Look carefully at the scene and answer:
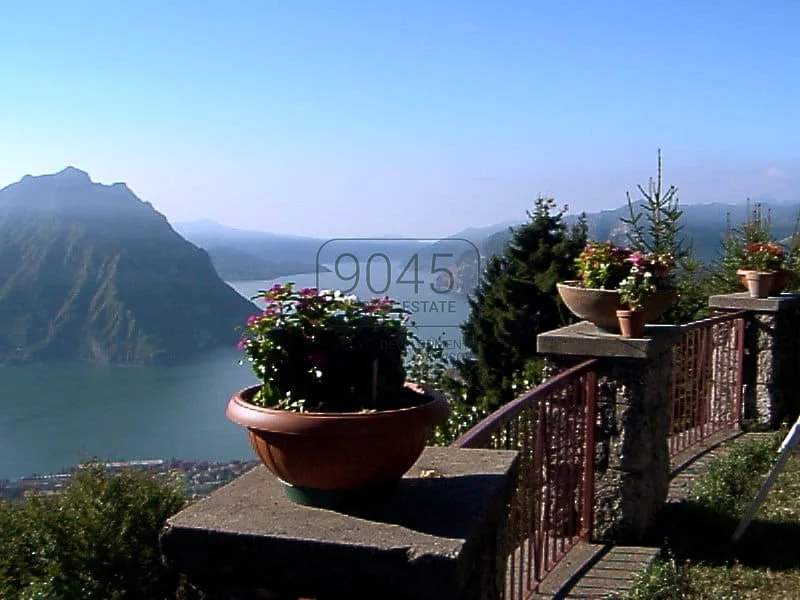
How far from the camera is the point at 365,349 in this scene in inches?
71.1

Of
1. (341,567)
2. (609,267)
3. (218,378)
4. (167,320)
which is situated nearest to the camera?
(341,567)

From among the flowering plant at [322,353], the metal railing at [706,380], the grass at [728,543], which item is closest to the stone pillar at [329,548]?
the flowering plant at [322,353]

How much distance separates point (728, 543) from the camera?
4.32m

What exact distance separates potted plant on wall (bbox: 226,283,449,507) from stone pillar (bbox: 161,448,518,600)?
8 cm

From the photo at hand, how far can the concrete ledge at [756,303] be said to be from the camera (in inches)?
283

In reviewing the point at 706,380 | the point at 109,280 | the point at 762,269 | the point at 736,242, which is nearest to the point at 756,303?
the point at 762,269

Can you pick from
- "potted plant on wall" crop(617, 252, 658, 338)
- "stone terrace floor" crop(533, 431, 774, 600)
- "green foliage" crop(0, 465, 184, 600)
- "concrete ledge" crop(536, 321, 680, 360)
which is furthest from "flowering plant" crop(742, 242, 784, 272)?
"green foliage" crop(0, 465, 184, 600)

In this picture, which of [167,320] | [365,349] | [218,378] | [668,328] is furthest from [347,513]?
[167,320]

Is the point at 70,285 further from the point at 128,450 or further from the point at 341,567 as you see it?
the point at 341,567

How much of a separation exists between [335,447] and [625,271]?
3084 mm

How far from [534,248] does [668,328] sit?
9.94 meters

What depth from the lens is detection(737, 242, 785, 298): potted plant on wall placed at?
7.30 meters

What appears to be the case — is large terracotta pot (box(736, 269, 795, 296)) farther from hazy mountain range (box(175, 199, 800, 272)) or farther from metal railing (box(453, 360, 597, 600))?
metal railing (box(453, 360, 597, 600))

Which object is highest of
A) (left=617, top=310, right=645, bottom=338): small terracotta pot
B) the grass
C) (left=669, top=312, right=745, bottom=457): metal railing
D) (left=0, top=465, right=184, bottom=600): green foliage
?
(left=617, top=310, right=645, bottom=338): small terracotta pot
